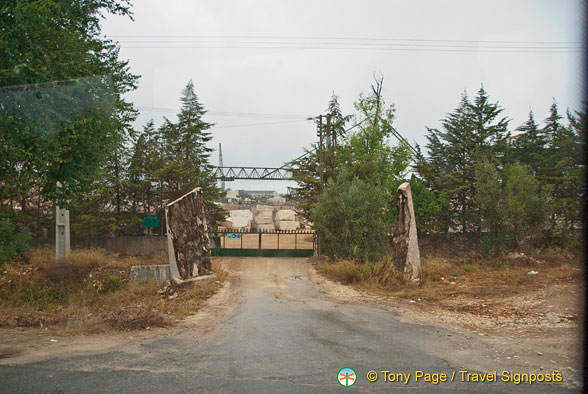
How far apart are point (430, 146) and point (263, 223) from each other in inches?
909

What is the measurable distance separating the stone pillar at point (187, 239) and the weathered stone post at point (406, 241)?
6545mm

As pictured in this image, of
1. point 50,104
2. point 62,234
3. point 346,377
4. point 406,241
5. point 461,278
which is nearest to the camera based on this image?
point 346,377

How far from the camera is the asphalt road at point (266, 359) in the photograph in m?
4.75

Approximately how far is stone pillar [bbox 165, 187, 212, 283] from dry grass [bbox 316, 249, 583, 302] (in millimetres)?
4963

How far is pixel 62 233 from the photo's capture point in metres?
16.5

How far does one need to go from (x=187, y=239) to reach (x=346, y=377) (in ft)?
28.5

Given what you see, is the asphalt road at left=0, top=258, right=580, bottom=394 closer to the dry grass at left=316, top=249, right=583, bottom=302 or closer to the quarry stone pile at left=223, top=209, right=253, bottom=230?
the dry grass at left=316, top=249, right=583, bottom=302

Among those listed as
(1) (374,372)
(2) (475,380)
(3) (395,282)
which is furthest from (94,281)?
(2) (475,380)

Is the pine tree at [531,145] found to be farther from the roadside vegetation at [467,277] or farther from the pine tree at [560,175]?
the roadside vegetation at [467,277]

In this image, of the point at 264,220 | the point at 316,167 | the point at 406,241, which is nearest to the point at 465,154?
the point at 316,167

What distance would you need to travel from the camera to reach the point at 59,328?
25.6 ft

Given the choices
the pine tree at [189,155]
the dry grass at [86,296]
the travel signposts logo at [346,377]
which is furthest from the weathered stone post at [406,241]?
the pine tree at [189,155]

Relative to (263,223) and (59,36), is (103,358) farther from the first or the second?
(263,223)

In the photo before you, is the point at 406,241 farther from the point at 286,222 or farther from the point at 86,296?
the point at 286,222
